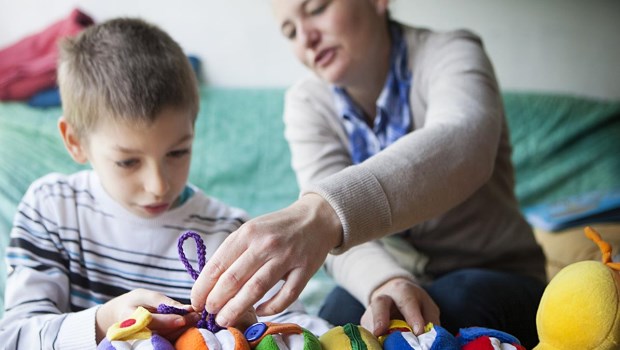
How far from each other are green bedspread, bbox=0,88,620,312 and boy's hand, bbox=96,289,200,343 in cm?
111

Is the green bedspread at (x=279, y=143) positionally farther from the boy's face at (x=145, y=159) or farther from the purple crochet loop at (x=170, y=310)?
the purple crochet loop at (x=170, y=310)

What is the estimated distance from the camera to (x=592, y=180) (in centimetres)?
193

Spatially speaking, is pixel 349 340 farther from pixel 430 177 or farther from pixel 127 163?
pixel 127 163

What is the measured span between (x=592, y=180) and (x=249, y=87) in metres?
1.16

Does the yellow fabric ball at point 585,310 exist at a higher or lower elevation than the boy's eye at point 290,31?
lower

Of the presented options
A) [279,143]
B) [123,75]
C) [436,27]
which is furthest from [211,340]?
[436,27]

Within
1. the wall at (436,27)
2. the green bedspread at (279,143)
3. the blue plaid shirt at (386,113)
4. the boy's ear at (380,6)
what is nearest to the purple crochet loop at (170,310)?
the blue plaid shirt at (386,113)

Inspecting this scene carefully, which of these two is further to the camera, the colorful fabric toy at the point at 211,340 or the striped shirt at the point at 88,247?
the striped shirt at the point at 88,247

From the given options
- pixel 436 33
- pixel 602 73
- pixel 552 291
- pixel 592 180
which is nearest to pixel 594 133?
pixel 592 180

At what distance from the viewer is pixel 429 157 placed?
0.74m

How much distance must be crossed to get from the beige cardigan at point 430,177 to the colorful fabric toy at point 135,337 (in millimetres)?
197

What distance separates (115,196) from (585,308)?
61cm

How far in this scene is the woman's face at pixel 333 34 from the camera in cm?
108

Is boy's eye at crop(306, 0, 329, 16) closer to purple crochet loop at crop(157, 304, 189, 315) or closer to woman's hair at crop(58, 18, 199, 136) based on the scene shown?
woman's hair at crop(58, 18, 199, 136)
